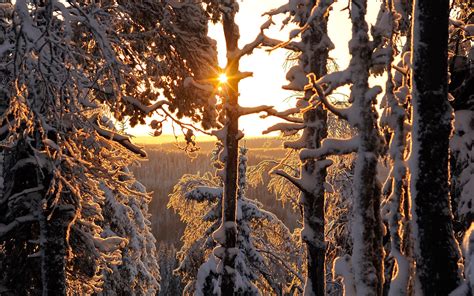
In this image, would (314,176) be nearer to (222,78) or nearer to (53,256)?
(222,78)

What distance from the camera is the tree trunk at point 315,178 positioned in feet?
25.8

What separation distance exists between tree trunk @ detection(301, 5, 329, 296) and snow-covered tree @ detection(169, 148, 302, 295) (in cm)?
714

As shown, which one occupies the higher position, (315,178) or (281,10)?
(281,10)

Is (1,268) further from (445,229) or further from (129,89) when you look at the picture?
(445,229)

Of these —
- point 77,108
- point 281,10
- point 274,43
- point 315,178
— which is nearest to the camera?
point 77,108

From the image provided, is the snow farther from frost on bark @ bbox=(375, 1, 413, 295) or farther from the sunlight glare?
the sunlight glare

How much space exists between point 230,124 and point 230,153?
0.50m

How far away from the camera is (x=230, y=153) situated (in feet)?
27.7

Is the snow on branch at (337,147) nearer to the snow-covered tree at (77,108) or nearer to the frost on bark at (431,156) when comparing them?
the frost on bark at (431,156)

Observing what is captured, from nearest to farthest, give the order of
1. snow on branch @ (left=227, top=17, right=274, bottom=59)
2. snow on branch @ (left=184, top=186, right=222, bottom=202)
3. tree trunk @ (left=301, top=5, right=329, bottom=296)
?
tree trunk @ (left=301, top=5, right=329, bottom=296)
snow on branch @ (left=227, top=17, right=274, bottom=59)
snow on branch @ (left=184, top=186, right=222, bottom=202)

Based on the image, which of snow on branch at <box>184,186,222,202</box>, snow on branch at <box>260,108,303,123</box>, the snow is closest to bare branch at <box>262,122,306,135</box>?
snow on branch at <box>260,108,303,123</box>

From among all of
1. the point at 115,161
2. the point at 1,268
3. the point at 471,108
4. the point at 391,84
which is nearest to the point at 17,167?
the point at 115,161

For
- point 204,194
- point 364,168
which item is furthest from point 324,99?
point 204,194

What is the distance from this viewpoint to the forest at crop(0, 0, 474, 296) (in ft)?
16.3
